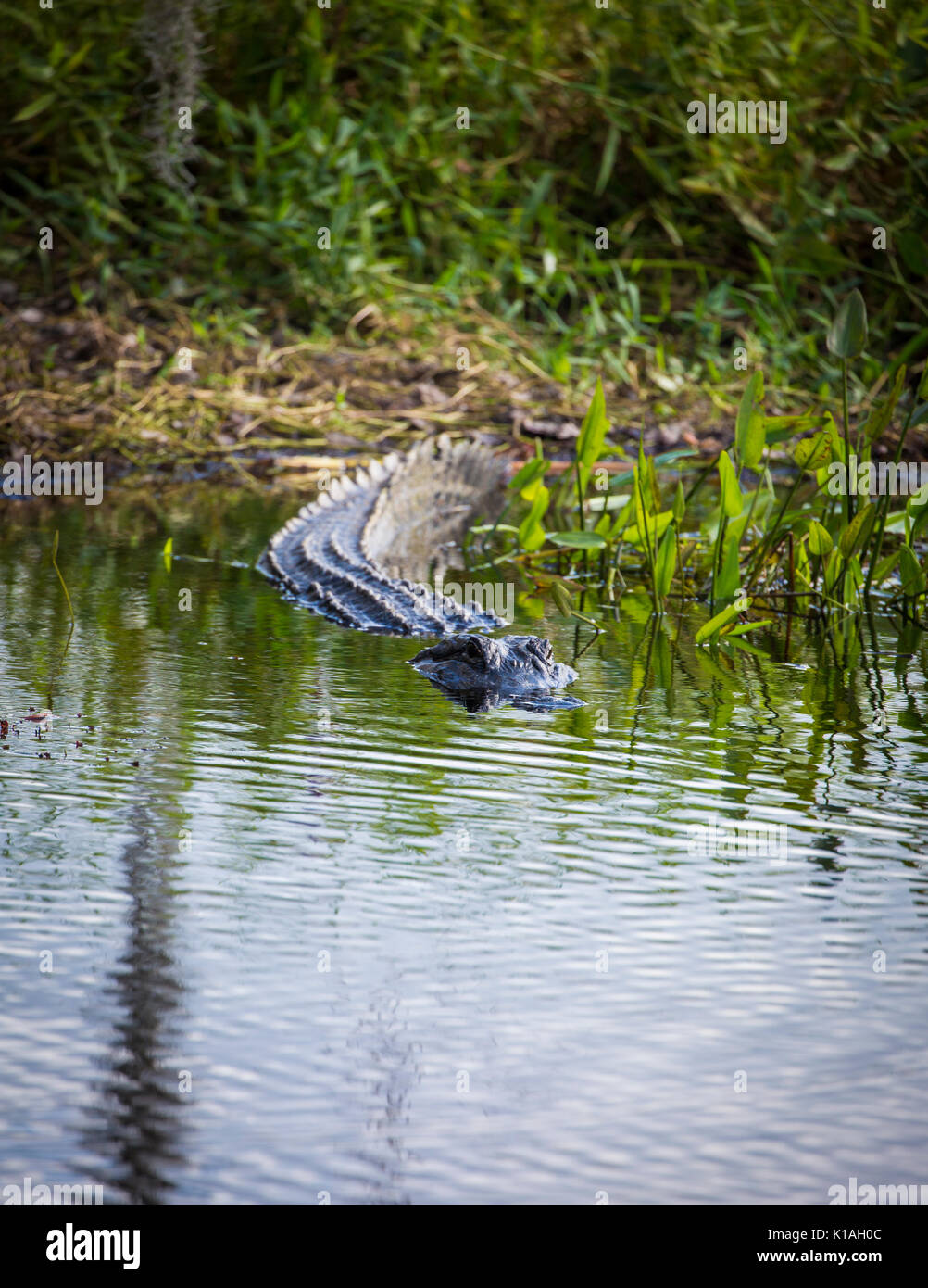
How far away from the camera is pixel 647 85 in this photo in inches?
374

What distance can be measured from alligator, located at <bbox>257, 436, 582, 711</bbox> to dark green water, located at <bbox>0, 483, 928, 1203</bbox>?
5.4 inches

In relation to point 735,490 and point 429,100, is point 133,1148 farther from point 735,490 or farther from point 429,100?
point 429,100

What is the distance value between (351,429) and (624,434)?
4.58ft

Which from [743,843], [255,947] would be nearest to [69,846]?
[255,947]

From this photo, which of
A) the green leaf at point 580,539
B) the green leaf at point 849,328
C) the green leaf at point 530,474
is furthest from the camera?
the green leaf at point 530,474
